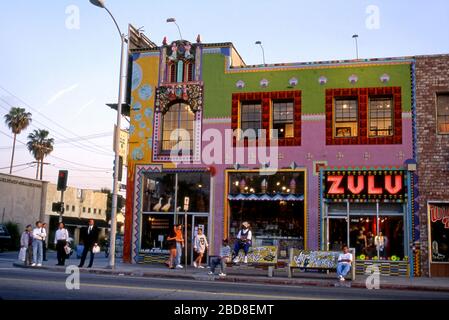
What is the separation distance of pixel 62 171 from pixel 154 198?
4.87 meters

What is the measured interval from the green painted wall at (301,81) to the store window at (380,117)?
2.21 ft

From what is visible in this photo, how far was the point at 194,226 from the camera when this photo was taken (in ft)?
77.9

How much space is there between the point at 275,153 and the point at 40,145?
4957 centimetres

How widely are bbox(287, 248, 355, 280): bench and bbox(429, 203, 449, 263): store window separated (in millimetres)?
4617

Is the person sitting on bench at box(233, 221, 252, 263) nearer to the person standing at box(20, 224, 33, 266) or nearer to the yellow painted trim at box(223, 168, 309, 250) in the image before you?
the yellow painted trim at box(223, 168, 309, 250)

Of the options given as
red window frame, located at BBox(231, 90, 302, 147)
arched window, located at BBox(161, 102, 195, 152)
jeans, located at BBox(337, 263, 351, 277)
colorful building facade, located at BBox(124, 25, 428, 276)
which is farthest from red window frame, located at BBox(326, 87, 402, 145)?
arched window, located at BBox(161, 102, 195, 152)

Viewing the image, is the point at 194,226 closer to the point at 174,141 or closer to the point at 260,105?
the point at 174,141

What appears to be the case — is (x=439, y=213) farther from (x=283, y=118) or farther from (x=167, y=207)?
(x=167, y=207)

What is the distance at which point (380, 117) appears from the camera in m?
22.4

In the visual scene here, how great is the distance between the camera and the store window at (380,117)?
22281 millimetres

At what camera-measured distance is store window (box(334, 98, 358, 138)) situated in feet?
74.1
